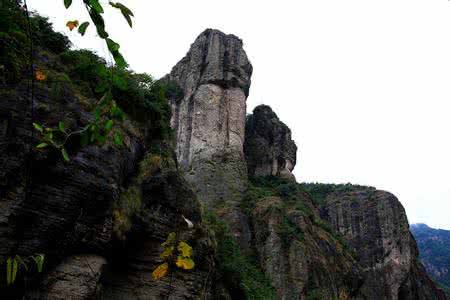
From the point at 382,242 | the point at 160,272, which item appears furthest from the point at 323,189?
the point at 160,272

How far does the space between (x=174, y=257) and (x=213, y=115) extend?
32545mm

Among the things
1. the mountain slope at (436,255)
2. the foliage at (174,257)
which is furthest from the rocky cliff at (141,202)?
the mountain slope at (436,255)

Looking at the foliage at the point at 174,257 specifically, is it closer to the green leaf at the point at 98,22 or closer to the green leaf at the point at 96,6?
the green leaf at the point at 98,22

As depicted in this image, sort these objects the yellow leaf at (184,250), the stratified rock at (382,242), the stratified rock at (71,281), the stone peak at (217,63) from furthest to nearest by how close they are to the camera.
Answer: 1. the stratified rock at (382,242)
2. the stone peak at (217,63)
3. the stratified rock at (71,281)
4. the yellow leaf at (184,250)

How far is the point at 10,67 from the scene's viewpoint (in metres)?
14.1

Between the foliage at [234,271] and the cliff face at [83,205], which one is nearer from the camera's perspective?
the cliff face at [83,205]

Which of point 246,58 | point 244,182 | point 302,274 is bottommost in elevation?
point 302,274

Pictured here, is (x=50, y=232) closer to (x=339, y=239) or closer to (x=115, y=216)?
(x=115, y=216)

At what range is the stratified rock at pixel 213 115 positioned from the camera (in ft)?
111

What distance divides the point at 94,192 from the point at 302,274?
17.5 m

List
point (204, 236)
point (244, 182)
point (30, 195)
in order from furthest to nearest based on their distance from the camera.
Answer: point (244, 182) → point (204, 236) → point (30, 195)

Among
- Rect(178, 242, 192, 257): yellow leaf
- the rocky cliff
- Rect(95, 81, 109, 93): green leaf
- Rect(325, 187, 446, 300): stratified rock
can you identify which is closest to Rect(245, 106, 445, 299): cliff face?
Rect(325, 187, 446, 300): stratified rock

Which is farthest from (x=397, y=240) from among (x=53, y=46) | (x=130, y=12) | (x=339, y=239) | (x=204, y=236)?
(x=130, y=12)

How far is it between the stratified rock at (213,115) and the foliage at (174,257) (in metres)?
29.3
